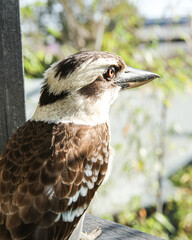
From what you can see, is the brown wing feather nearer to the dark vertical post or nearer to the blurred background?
the dark vertical post

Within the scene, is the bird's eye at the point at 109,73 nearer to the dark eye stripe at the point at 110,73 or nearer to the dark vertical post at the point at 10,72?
the dark eye stripe at the point at 110,73

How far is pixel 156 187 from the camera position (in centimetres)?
319

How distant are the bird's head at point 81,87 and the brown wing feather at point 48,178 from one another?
7cm

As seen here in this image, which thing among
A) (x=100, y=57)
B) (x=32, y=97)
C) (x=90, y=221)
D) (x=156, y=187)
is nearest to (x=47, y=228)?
(x=90, y=221)

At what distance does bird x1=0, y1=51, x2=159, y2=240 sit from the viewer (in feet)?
3.34

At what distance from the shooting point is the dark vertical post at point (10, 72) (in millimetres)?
1210

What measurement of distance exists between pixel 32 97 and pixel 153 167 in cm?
136

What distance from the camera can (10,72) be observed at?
1281mm

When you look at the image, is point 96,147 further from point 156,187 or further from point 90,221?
point 156,187

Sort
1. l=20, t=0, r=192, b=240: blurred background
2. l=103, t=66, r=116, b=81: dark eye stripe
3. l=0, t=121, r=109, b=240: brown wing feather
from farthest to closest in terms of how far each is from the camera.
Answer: l=20, t=0, r=192, b=240: blurred background → l=103, t=66, r=116, b=81: dark eye stripe → l=0, t=121, r=109, b=240: brown wing feather

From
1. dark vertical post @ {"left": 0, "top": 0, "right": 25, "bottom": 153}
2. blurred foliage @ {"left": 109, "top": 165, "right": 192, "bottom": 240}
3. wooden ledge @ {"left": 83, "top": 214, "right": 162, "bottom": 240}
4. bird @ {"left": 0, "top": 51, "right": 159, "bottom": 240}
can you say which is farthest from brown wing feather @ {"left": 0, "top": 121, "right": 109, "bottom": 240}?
blurred foliage @ {"left": 109, "top": 165, "right": 192, "bottom": 240}

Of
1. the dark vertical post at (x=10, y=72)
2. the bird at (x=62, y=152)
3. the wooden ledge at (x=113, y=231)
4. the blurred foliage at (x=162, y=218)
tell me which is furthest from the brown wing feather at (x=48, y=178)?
the blurred foliage at (x=162, y=218)

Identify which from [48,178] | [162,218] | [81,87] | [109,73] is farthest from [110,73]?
[162,218]

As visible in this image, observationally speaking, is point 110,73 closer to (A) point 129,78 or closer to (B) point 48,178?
(A) point 129,78
